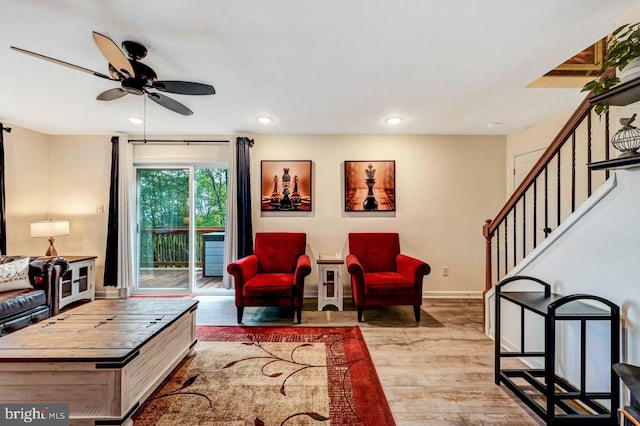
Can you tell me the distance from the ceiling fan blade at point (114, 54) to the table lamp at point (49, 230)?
2973mm

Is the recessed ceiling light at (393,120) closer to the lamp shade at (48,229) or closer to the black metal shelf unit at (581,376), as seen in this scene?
the black metal shelf unit at (581,376)

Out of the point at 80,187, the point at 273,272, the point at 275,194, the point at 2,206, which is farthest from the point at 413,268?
the point at 2,206

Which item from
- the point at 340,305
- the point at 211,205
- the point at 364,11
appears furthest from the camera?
the point at 211,205

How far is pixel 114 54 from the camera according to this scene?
5.54 feet

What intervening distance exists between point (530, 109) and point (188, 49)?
355cm

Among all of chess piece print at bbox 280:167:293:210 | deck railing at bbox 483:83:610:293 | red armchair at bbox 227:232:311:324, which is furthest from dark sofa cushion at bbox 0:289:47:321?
deck railing at bbox 483:83:610:293

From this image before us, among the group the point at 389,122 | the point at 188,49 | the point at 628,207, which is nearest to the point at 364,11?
the point at 188,49

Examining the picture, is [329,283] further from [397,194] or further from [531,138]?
[531,138]

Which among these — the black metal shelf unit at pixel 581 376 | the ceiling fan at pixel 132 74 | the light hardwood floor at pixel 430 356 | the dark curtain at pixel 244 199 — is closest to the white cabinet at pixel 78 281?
the light hardwood floor at pixel 430 356

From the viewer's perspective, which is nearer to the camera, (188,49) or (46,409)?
(46,409)

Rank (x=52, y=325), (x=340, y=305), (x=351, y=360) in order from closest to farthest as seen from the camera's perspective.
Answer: (x=52, y=325) → (x=351, y=360) → (x=340, y=305)

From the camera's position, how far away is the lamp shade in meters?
3.58

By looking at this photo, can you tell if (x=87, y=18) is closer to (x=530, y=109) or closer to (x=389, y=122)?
(x=389, y=122)

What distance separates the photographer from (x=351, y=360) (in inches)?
91.9
